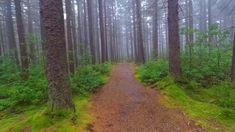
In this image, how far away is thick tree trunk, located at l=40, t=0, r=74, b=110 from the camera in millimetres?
5499

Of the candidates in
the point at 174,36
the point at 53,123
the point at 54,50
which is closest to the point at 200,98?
the point at 174,36

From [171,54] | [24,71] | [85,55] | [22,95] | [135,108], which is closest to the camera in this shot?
[135,108]

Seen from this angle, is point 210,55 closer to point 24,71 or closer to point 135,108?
point 135,108

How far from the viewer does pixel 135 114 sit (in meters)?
6.49

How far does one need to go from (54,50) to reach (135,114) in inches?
106

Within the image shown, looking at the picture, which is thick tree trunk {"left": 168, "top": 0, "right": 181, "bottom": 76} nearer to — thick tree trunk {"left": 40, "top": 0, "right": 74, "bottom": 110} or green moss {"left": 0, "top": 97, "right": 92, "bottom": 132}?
green moss {"left": 0, "top": 97, "right": 92, "bottom": 132}

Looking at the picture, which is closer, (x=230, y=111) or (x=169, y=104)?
(x=230, y=111)

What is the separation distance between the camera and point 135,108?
7008 mm

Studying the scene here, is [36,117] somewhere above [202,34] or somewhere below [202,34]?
below

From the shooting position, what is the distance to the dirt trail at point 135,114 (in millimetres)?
5594

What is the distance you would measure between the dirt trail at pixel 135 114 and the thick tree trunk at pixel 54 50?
1107 millimetres

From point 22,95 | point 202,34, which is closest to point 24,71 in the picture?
point 22,95

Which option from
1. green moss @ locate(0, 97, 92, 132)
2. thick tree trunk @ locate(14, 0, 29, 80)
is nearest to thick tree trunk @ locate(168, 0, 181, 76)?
green moss @ locate(0, 97, 92, 132)

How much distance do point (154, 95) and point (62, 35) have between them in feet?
13.1
